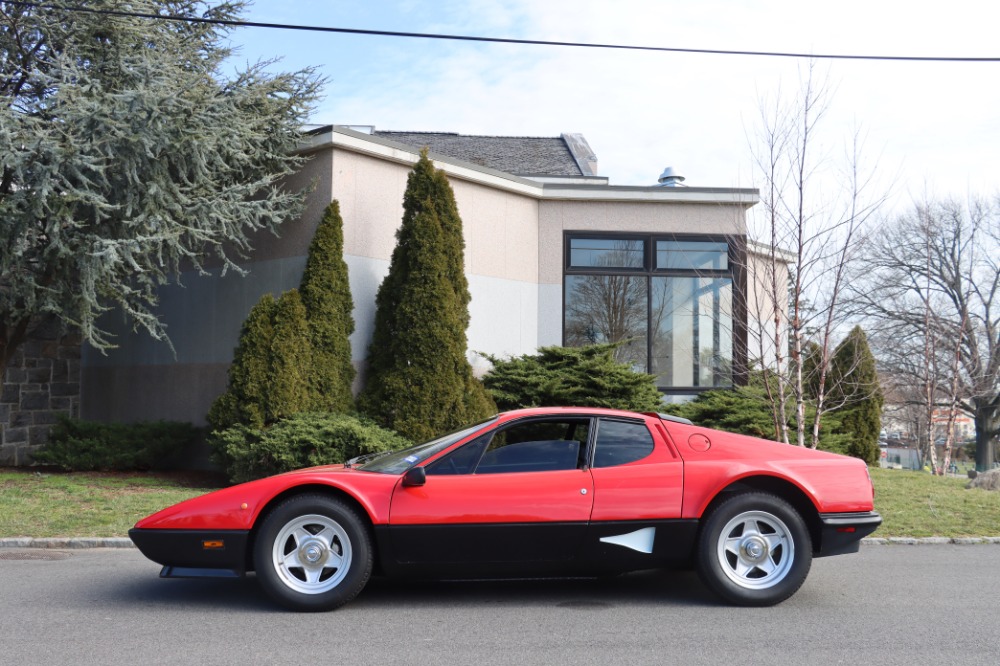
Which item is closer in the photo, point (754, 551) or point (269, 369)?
point (754, 551)

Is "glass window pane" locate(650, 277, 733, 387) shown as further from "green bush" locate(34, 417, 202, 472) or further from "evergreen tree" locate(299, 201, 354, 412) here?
"green bush" locate(34, 417, 202, 472)

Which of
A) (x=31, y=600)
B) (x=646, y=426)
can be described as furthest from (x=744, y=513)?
(x=31, y=600)

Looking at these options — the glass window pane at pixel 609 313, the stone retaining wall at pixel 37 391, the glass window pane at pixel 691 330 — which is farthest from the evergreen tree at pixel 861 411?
the stone retaining wall at pixel 37 391

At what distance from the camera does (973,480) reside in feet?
44.8

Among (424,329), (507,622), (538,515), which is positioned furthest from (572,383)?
(507,622)

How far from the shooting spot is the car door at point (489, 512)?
5766 millimetres

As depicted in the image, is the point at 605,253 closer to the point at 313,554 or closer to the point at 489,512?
the point at 489,512

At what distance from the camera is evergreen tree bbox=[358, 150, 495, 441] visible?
39.5 ft

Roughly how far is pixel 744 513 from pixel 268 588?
318cm

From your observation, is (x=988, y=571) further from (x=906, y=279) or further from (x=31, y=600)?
(x=906, y=279)

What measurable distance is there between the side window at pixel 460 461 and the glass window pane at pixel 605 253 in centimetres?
963

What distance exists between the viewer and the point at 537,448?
6.12 m

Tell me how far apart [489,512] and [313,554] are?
1172mm

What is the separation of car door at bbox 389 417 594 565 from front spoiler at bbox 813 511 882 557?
1.63m
